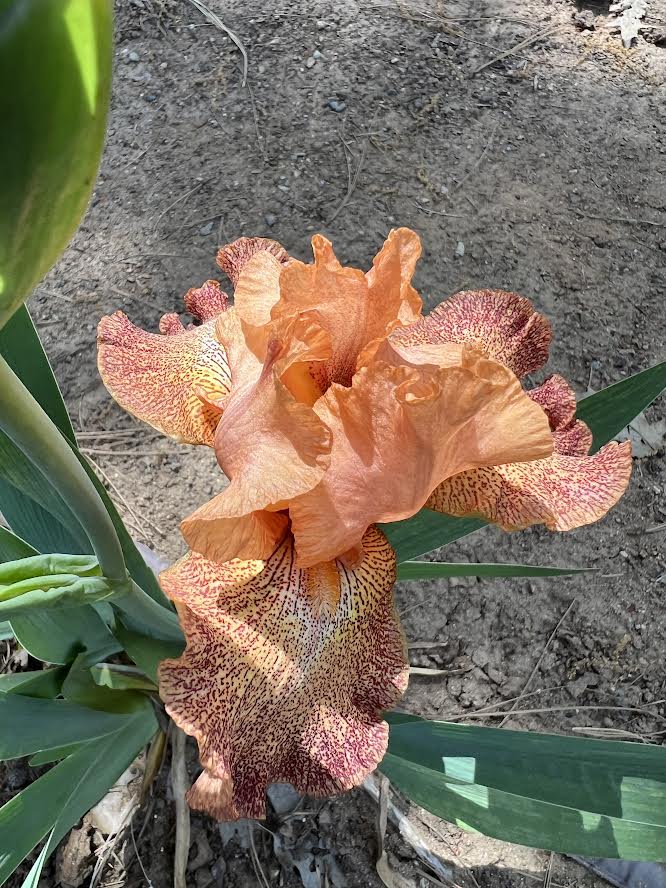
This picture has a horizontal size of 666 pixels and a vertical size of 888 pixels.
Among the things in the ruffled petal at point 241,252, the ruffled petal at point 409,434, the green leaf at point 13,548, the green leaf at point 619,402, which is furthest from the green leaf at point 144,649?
the green leaf at point 619,402

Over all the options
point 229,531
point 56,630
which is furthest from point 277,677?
point 56,630

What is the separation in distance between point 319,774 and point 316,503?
280 millimetres

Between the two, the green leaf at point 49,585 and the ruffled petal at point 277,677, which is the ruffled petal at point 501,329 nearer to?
the ruffled petal at point 277,677

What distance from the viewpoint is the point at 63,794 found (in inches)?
38.0

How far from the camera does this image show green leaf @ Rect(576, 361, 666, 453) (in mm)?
1005

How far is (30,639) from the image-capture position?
35.2 inches

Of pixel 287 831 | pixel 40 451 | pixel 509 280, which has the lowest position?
pixel 287 831

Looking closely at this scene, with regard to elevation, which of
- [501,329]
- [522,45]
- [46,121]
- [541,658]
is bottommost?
[541,658]

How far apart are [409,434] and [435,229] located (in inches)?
57.8

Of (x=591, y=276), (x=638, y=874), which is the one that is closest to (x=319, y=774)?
(x=638, y=874)

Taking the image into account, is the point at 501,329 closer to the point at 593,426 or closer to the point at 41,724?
the point at 593,426

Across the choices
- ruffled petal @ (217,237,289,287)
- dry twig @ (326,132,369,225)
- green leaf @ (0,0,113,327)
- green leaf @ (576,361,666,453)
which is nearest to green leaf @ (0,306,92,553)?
ruffled petal @ (217,237,289,287)

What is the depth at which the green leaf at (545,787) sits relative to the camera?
0.81 m

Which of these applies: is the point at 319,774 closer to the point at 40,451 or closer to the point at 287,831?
the point at 40,451
